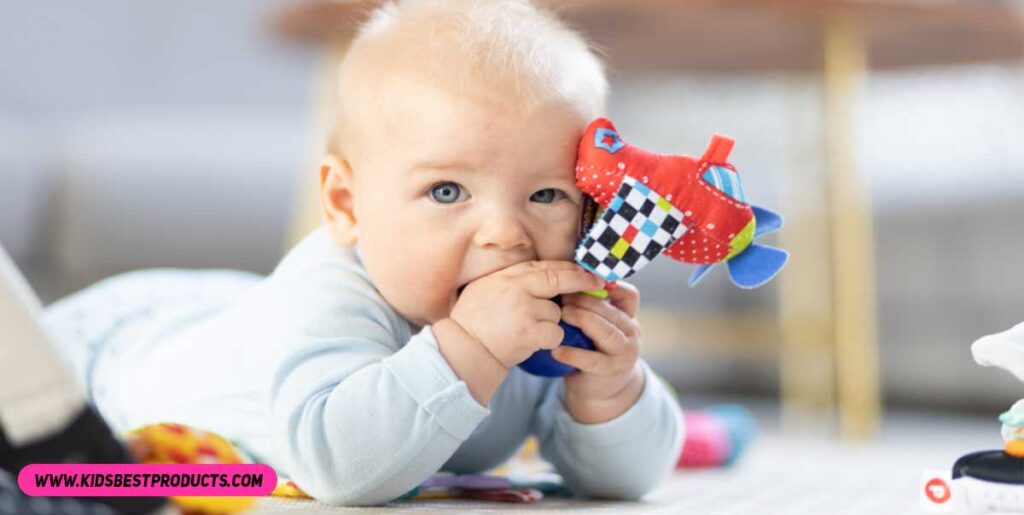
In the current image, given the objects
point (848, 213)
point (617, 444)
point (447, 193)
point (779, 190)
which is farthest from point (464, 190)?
point (779, 190)

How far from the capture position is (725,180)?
735mm

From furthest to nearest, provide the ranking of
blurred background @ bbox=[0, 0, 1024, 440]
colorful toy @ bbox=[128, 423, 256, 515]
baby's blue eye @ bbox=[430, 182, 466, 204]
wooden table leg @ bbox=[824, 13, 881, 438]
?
blurred background @ bbox=[0, 0, 1024, 440], wooden table leg @ bbox=[824, 13, 881, 438], baby's blue eye @ bbox=[430, 182, 466, 204], colorful toy @ bbox=[128, 423, 256, 515]

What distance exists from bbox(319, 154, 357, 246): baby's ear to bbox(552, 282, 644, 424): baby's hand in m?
0.17

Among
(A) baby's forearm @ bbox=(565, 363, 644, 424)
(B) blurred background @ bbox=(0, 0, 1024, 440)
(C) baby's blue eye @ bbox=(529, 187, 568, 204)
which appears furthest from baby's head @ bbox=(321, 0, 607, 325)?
(B) blurred background @ bbox=(0, 0, 1024, 440)

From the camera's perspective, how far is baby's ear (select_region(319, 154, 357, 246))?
2.76 feet

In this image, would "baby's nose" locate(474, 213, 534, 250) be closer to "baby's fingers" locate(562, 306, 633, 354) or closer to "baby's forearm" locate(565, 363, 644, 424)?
"baby's fingers" locate(562, 306, 633, 354)

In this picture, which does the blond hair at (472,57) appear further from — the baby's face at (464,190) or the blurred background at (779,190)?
the blurred background at (779,190)

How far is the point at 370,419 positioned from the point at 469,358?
0.07 m

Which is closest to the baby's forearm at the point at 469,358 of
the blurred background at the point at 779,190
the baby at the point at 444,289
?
the baby at the point at 444,289

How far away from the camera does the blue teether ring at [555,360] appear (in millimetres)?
771

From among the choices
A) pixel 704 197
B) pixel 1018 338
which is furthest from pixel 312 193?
pixel 1018 338

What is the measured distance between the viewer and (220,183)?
220cm

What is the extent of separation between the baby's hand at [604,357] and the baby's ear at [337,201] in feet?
0.56

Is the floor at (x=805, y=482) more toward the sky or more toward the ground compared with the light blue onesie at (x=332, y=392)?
more toward the ground
